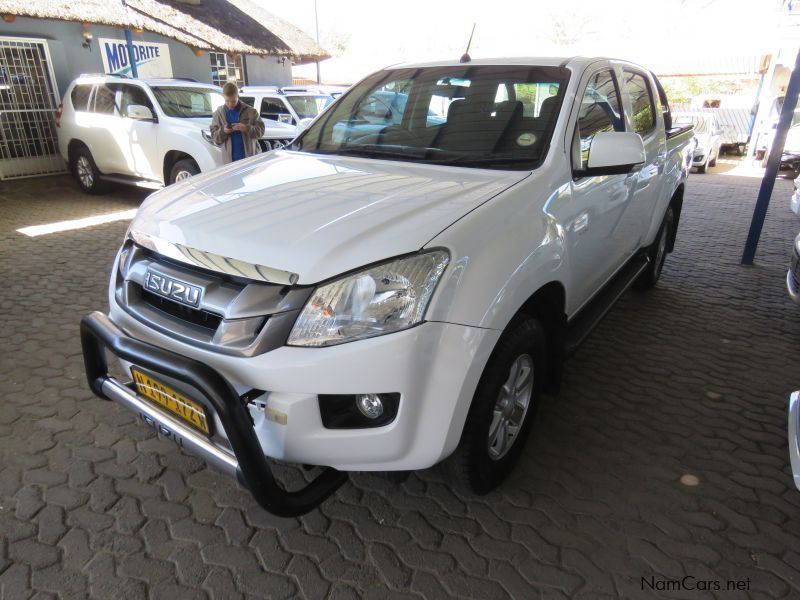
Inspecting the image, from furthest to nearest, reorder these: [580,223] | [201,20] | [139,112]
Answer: [201,20] → [139,112] → [580,223]

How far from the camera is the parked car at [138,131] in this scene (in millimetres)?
7320

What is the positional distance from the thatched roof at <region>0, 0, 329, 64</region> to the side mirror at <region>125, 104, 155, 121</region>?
3.17 m

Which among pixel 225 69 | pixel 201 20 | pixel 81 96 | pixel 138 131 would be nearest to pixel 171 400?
pixel 138 131

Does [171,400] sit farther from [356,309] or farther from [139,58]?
[139,58]

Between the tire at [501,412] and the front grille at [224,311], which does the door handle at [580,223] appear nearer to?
the tire at [501,412]

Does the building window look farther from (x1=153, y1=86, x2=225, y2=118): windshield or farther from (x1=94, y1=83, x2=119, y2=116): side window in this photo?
(x1=153, y1=86, x2=225, y2=118): windshield

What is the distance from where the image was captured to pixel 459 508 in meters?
2.36

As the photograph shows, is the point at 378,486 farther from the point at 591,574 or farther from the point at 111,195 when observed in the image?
the point at 111,195

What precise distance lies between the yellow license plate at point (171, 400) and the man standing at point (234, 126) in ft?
17.0

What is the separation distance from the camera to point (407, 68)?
3283mm

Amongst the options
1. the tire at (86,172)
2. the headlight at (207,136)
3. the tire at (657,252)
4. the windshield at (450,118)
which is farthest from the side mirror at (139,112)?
the tire at (657,252)

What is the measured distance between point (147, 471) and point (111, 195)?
7.79 metres

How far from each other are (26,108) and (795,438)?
1171 cm

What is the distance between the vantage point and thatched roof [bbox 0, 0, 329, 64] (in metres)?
9.26
